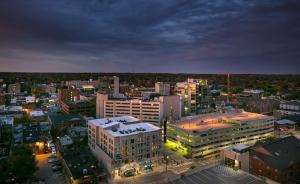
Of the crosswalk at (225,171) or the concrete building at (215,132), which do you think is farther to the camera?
the concrete building at (215,132)

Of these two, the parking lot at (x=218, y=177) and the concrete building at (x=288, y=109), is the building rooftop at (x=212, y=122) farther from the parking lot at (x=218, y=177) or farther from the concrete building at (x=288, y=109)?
the concrete building at (x=288, y=109)

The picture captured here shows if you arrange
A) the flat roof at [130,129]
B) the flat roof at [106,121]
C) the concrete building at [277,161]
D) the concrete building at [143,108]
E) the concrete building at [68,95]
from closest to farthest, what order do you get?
the concrete building at [277,161], the flat roof at [130,129], the flat roof at [106,121], the concrete building at [143,108], the concrete building at [68,95]

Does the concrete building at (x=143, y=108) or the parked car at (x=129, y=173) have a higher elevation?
the concrete building at (x=143, y=108)

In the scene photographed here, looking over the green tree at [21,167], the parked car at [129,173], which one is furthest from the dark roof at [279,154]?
the green tree at [21,167]

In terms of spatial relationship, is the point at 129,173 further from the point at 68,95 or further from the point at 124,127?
the point at 68,95

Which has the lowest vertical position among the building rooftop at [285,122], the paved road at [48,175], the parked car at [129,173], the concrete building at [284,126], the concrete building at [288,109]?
the paved road at [48,175]

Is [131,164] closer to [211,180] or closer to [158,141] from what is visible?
[158,141]

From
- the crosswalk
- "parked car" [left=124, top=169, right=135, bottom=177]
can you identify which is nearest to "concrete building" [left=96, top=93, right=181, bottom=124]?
"parked car" [left=124, top=169, right=135, bottom=177]
